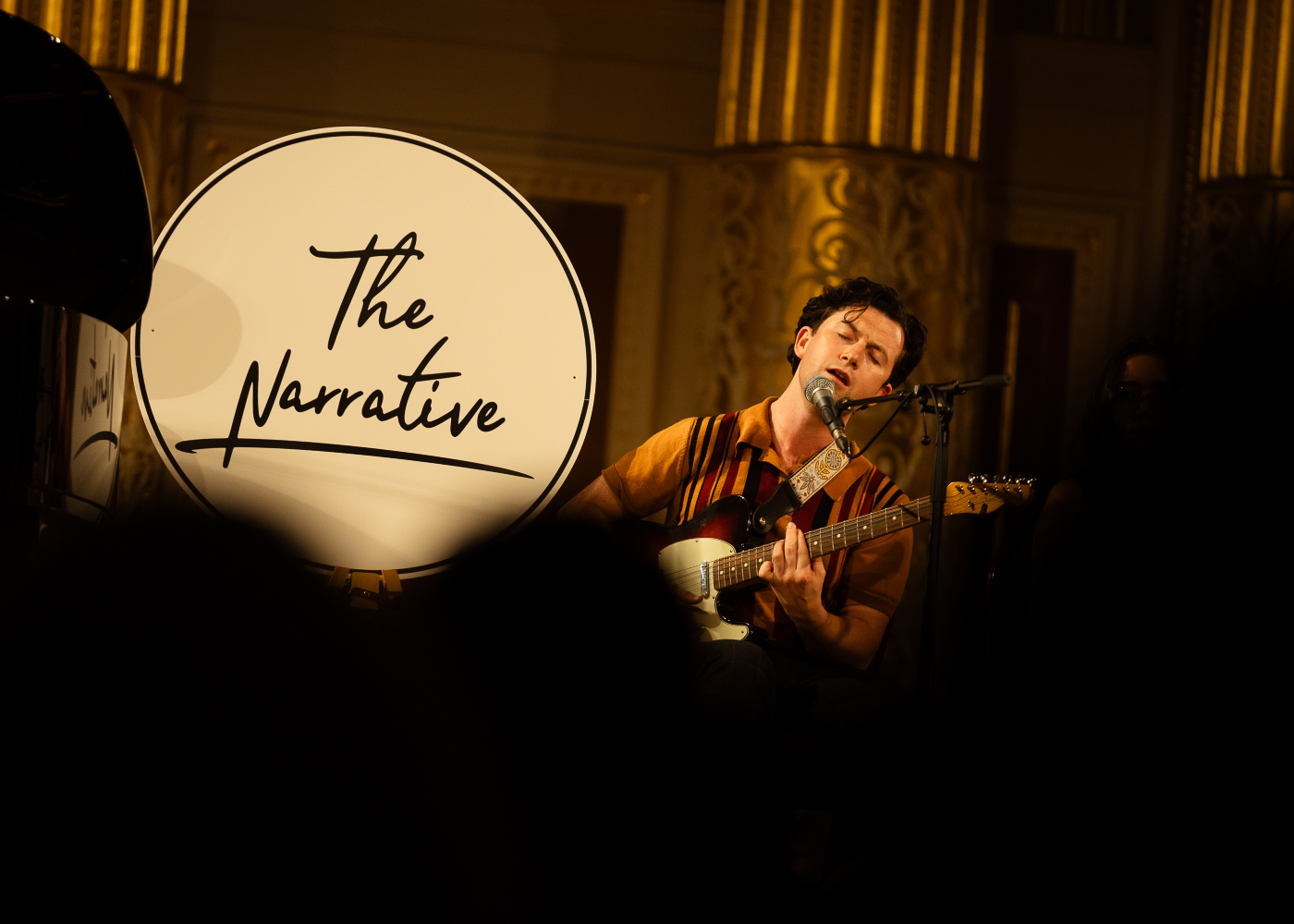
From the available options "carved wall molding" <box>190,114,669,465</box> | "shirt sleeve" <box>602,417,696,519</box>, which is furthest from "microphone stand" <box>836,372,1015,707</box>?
"carved wall molding" <box>190,114,669,465</box>

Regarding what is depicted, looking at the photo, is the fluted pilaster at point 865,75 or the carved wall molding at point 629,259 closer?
the fluted pilaster at point 865,75

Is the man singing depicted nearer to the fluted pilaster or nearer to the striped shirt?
the striped shirt

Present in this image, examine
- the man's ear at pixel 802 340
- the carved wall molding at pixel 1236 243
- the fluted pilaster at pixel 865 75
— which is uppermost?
the fluted pilaster at pixel 865 75

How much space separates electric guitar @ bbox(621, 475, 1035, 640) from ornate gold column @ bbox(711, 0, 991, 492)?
92 cm

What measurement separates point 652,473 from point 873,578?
375 mm

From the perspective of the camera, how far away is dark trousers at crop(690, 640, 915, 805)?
142cm

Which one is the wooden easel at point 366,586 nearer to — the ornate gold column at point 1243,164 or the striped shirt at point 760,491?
the striped shirt at point 760,491

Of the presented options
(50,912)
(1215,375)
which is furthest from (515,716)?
(1215,375)

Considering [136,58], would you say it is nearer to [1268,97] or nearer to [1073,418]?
[1073,418]

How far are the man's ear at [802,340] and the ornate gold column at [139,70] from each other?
4.83ft

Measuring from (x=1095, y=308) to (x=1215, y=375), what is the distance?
2152 millimetres

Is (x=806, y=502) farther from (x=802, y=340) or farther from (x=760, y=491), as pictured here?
(x=802, y=340)

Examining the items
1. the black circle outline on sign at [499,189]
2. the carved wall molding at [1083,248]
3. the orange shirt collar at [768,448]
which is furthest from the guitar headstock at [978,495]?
the carved wall molding at [1083,248]

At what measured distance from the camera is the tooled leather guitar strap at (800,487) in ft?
5.64
